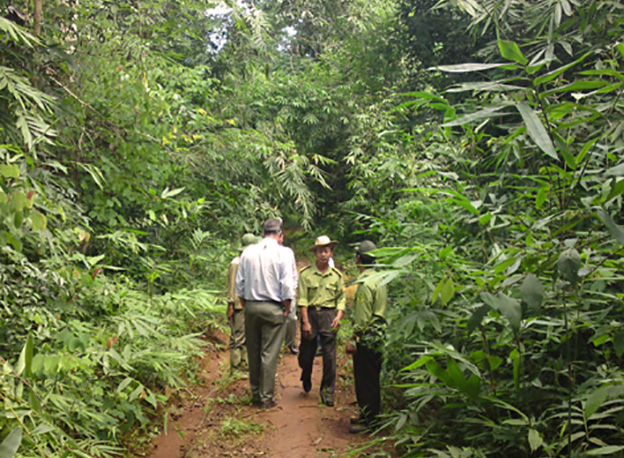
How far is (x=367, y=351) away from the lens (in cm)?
502

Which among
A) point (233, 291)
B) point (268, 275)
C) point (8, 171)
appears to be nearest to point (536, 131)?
point (8, 171)

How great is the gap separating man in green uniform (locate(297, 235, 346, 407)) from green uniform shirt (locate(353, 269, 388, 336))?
30.6 inches

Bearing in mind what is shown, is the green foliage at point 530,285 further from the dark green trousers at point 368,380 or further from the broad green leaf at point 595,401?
the dark green trousers at point 368,380

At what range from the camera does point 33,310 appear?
3.90 meters

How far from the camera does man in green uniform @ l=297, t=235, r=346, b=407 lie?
579cm

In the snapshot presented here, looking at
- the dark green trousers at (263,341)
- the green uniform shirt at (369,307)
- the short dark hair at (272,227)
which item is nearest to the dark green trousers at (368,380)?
the green uniform shirt at (369,307)

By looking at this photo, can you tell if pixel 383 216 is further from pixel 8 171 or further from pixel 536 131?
pixel 536 131

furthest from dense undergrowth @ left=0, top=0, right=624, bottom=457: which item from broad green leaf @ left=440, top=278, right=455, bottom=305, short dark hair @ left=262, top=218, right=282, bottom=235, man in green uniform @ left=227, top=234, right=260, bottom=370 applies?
short dark hair @ left=262, top=218, right=282, bottom=235

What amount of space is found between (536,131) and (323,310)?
14.5 ft

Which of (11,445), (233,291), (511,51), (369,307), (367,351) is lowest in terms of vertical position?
(367,351)

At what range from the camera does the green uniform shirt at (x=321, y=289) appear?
587 centimetres

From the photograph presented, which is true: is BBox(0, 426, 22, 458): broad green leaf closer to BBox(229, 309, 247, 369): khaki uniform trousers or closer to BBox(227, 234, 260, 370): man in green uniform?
BBox(227, 234, 260, 370): man in green uniform

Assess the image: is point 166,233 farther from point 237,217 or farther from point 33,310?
point 33,310

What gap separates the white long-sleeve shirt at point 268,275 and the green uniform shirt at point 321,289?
0.63ft
